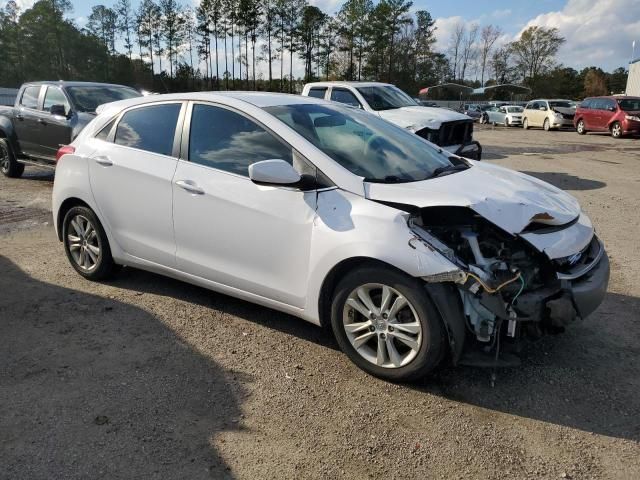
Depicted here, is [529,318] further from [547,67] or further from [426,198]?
[547,67]

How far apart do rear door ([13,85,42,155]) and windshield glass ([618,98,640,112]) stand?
2177cm

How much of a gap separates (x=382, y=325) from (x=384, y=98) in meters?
8.73

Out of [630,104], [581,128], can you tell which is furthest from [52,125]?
[581,128]

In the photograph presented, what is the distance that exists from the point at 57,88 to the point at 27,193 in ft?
6.47

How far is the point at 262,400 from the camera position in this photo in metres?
3.21

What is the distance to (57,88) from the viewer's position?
9.75 m

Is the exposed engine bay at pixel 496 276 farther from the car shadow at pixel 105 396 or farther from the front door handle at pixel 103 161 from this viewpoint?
the front door handle at pixel 103 161

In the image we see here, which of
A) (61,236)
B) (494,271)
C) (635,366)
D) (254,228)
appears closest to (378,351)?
(494,271)

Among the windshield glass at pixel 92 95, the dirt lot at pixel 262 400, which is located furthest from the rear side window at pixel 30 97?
the dirt lot at pixel 262 400

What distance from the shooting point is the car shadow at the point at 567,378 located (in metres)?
3.09

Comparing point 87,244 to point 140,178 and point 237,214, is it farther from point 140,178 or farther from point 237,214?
point 237,214

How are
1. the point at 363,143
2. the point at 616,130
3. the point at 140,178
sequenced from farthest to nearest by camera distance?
1. the point at 616,130
2. the point at 140,178
3. the point at 363,143

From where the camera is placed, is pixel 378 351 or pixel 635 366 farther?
pixel 635 366

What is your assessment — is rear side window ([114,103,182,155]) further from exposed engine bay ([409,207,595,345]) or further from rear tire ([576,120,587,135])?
rear tire ([576,120,587,135])
